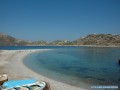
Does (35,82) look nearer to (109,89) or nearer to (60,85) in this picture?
(60,85)

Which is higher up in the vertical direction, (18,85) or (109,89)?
(18,85)

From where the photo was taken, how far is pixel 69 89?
22766mm

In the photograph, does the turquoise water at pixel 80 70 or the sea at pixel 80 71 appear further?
the turquoise water at pixel 80 70

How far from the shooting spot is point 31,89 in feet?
62.5

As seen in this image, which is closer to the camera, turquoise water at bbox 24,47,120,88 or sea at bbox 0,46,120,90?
sea at bbox 0,46,120,90

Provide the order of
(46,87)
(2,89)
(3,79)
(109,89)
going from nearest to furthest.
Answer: (2,89) → (46,87) → (3,79) → (109,89)

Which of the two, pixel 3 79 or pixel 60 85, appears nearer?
pixel 3 79

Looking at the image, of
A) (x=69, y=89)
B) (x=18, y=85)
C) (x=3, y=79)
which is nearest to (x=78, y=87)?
(x=69, y=89)

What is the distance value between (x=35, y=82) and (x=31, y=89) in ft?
5.82

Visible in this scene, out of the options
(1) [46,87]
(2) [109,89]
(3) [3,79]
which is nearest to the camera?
(1) [46,87]

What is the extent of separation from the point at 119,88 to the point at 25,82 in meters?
12.7

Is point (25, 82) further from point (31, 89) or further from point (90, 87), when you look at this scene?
point (90, 87)

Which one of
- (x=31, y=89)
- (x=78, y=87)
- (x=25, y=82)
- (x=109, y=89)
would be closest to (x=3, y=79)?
(x=25, y=82)

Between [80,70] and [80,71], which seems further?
[80,70]
